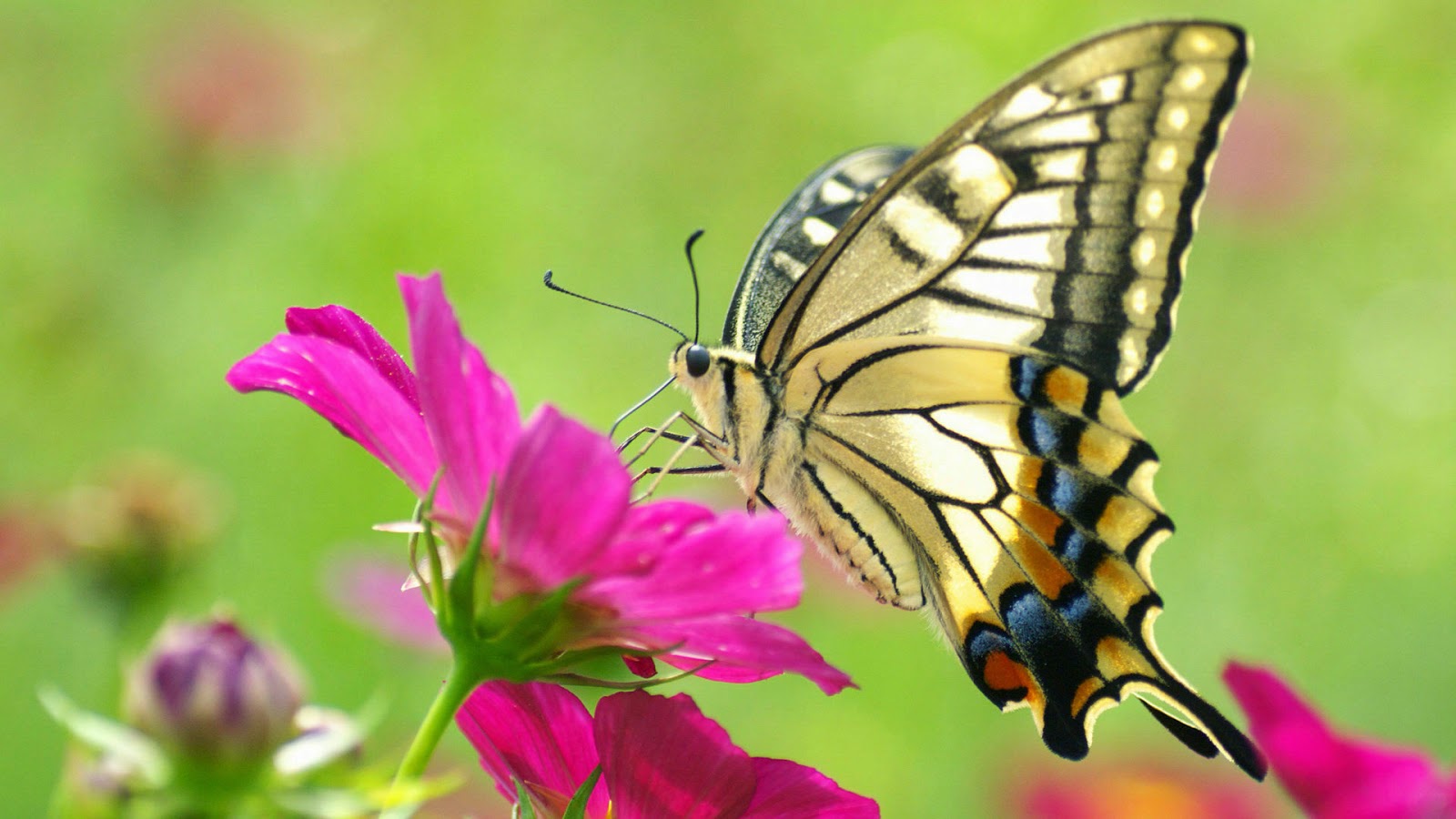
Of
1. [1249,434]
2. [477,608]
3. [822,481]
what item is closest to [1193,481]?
[1249,434]

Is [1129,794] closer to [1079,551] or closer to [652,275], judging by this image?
[1079,551]

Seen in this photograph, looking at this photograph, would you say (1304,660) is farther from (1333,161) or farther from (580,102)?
(580,102)

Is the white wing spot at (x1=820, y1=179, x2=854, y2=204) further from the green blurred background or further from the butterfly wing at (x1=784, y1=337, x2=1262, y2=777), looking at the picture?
the green blurred background

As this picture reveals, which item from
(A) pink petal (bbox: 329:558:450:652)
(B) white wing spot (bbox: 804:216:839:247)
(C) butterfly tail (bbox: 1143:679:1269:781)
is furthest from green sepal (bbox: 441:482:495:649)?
(A) pink petal (bbox: 329:558:450:652)

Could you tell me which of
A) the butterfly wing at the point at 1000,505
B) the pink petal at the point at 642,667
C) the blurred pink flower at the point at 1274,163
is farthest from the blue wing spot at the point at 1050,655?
the blurred pink flower at the point at 1274,163

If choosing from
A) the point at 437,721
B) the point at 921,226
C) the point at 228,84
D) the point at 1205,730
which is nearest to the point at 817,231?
the point at 921,226

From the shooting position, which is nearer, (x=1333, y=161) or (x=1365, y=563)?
(x=1365, y=563)
